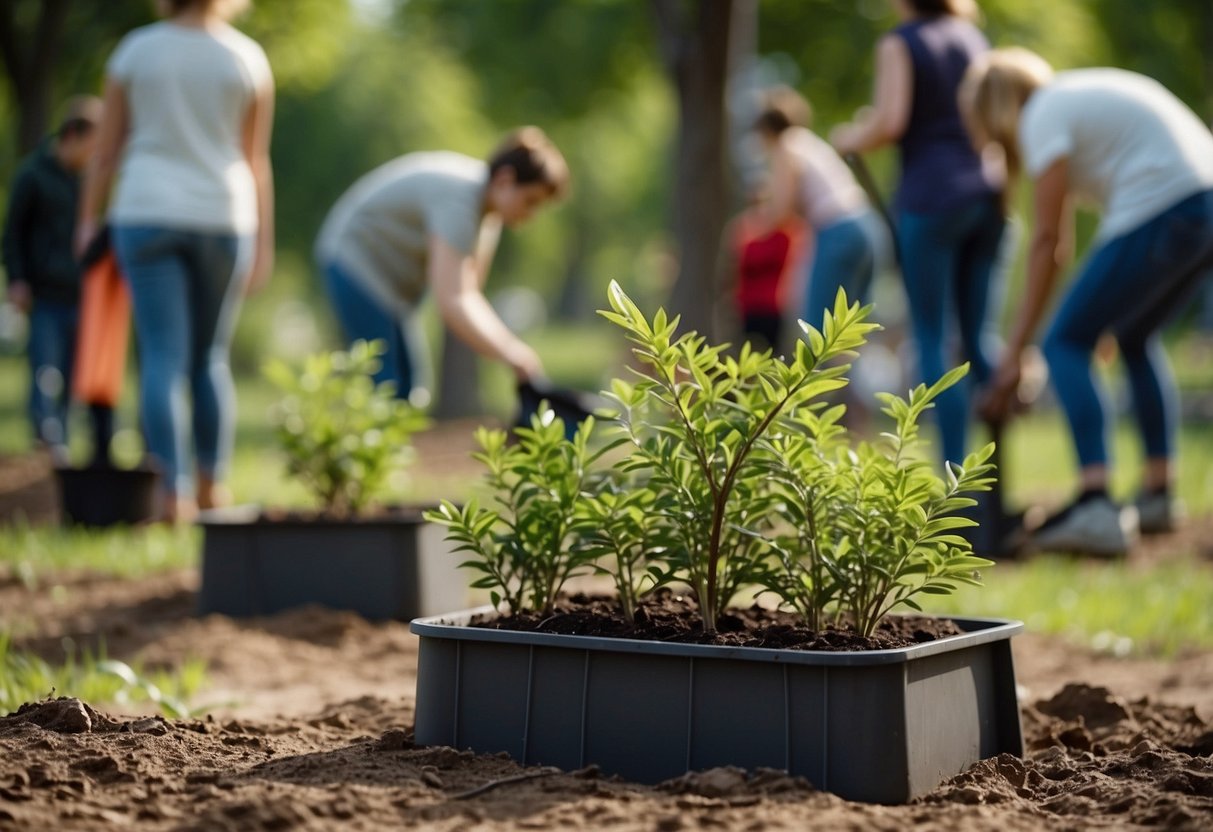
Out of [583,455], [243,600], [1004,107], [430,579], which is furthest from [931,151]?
[583,455]

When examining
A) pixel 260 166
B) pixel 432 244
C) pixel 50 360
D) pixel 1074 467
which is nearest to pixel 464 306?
pixel 432 244

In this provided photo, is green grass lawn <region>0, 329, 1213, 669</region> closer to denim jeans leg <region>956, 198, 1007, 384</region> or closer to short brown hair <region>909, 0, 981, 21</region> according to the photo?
denim jeans leg <region>956, 198, 1007, 384</region>

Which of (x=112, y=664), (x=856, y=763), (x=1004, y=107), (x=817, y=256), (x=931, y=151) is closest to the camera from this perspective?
(x=856, y=763)

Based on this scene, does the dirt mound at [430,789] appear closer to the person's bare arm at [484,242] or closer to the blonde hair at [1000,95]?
the person's bare arm at [484,242]

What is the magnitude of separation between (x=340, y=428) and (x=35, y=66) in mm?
7061

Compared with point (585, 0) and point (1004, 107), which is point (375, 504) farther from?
point (585, 0)

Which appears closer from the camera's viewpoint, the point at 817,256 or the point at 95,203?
the point at 95,203

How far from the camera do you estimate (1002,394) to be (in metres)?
5.62

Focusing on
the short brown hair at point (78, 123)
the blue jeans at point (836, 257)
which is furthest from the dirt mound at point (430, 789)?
the short brown hair at point (78, 123)

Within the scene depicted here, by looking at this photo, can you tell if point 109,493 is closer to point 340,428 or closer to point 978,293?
point 340,428

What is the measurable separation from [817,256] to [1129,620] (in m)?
3.51

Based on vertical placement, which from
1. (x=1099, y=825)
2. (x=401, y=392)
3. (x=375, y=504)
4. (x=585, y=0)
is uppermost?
(x=585, y=0)

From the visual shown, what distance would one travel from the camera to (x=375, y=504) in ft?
15.8

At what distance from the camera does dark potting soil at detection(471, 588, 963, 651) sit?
7.99ft
